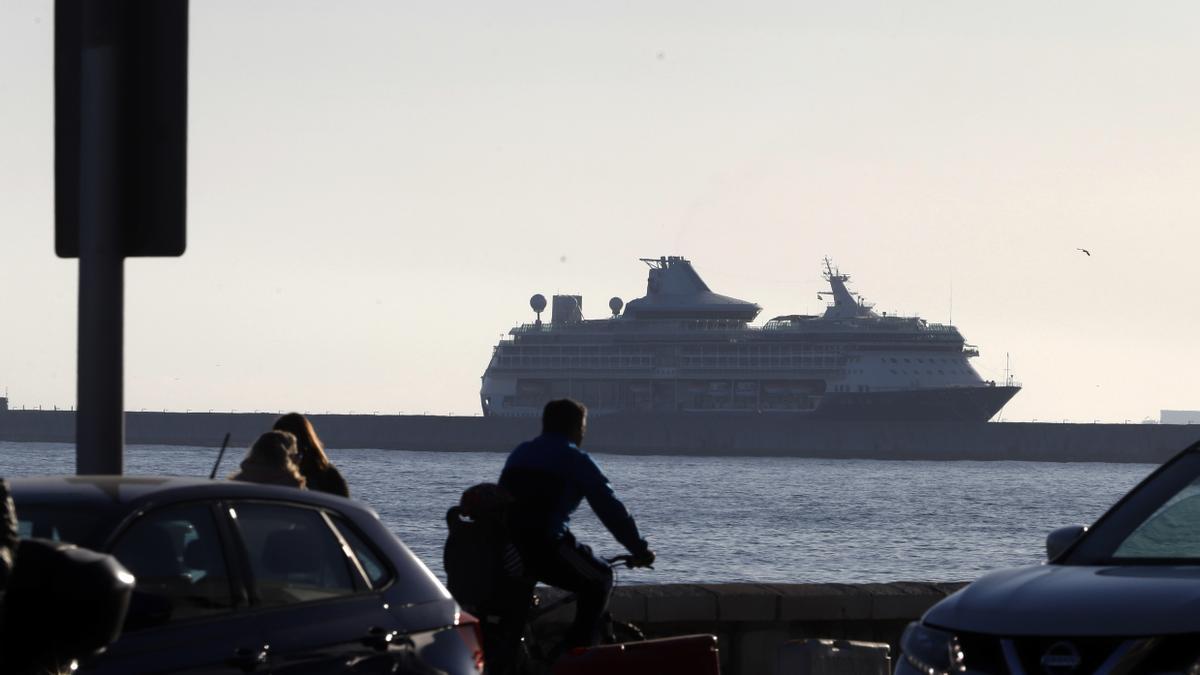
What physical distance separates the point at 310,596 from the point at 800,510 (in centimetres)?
4590

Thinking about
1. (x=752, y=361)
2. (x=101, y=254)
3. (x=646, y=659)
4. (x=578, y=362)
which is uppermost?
(x=101, y=254)

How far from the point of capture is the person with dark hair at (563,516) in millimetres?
6285

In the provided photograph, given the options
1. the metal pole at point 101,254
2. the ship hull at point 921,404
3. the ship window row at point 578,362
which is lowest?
the ship hull at point 921,404

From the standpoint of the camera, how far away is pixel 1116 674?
4.48 metres

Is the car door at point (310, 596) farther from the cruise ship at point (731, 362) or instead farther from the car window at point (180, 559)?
the cruise ship at point (731, 362)

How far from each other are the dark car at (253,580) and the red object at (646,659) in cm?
83

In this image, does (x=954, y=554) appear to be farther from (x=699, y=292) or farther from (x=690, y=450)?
(x=699, y=292)

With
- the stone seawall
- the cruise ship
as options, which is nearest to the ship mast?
the cruise ship

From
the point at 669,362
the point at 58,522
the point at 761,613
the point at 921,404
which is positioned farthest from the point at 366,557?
the point at 669,362

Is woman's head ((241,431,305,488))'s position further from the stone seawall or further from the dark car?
the stone seawall

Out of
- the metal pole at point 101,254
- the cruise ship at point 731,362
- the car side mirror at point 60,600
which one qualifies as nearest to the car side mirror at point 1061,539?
the metal pole at point 101,254

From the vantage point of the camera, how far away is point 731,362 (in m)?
104

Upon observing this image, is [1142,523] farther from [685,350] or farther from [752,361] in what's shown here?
[752,361]

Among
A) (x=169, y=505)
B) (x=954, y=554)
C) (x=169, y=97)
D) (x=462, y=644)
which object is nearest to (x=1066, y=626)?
(x=462, y=644)
